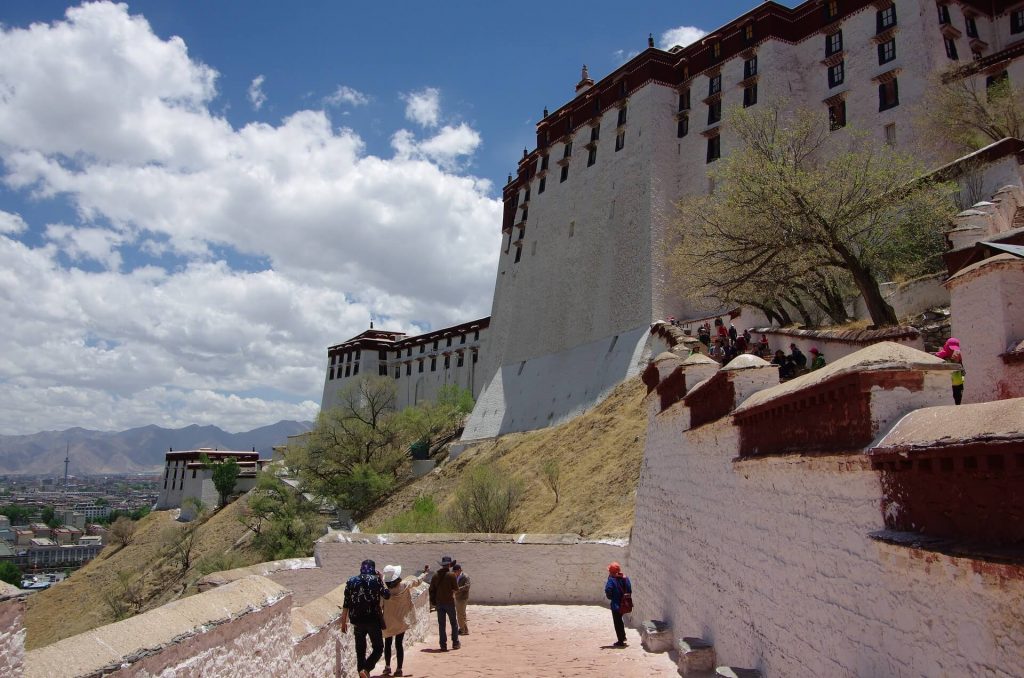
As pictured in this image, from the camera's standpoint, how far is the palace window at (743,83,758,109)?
1128 inches

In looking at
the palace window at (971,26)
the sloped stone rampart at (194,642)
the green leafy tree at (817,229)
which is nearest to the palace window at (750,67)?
the palace window at (971,26)

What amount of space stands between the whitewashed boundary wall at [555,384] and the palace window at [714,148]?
311 inches

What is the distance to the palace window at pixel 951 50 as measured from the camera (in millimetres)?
25750

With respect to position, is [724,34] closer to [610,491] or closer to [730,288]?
[730,288]

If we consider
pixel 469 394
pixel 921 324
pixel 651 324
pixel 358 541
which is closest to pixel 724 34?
pixel 651 324

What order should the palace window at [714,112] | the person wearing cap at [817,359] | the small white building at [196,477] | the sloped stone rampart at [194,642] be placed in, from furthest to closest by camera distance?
1. the small white building at [196,477]
2. the palace window at [714,112]
3. the person wearing cap at [817,359]
4. the sloped stone rampart at [194,642]

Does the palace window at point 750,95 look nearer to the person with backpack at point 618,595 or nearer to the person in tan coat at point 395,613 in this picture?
the person with backpack at point 618,595

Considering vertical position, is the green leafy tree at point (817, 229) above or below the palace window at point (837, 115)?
below

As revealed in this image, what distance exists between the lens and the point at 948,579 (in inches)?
129

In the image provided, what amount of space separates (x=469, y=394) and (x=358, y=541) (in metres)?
33.5

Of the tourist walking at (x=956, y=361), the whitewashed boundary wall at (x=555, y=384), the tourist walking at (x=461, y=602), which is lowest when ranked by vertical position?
the tourist walking at (x=461, y=602)

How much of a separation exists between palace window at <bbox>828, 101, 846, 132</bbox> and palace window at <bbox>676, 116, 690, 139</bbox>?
5639mm

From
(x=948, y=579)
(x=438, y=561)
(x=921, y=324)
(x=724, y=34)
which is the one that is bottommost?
(x=438, y=561)

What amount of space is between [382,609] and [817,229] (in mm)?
11750
